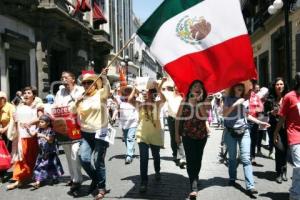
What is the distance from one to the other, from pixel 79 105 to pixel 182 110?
1.41 m

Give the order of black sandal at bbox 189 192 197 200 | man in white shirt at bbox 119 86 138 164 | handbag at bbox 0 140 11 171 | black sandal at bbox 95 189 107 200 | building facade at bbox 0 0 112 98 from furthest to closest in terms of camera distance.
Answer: building facade at bbox 0 0 112 98 < man in white shirt at bbox 119 86 138 164 < handbag at bbox 0 140 11 171 < black sandal at bbox 95 189 107 200 < black sandal at bbox 189 192 197 200

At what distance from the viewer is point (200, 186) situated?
7129mm

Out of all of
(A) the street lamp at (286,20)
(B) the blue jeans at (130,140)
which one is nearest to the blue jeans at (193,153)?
(B) the blue jeans at (130,140)

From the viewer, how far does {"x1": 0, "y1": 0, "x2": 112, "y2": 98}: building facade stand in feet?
53.2

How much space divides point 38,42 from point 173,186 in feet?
45.8

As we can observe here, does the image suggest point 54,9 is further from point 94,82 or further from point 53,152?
point 94,82

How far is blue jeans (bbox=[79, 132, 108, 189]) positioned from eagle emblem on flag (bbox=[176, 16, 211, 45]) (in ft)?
5.87

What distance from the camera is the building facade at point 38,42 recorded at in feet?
53.2

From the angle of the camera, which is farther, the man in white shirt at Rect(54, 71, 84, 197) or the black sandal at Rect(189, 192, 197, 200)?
the man in white shirt at Rect(54, 71, 84, 197)

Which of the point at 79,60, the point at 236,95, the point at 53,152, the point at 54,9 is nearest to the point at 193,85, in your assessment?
the point at 236,95

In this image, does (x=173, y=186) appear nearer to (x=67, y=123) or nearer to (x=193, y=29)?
(x=67, y=123)

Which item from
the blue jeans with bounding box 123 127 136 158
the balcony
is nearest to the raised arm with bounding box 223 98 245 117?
the blue jeans with bounding box 123 127 136 158

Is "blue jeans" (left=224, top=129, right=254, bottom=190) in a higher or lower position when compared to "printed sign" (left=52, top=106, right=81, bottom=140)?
lower

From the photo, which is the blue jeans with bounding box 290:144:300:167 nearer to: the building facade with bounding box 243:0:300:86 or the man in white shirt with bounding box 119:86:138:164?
the man in white shirt with bounding box 119:86:138:164
